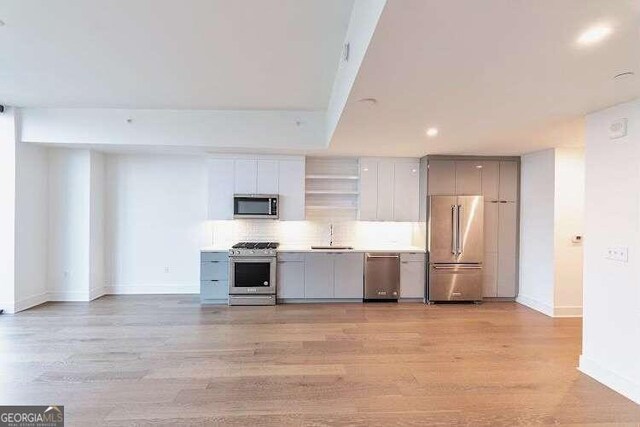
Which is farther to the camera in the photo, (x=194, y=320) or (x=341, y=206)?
(x=341, y=206)

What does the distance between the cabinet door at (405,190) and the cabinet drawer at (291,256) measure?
174cm

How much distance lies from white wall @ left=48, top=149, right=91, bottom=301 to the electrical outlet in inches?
263

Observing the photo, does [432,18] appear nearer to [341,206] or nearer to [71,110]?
[341,206]

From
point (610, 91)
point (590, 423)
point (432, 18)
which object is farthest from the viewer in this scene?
point (610, 91)

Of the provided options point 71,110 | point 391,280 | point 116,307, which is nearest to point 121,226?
point 116,307

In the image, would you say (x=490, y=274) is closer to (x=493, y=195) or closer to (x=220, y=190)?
(x=493, y=195)

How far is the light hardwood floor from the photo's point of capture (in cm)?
255

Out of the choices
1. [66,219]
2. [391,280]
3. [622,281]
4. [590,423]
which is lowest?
[590,423]

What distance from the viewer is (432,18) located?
5.35 feet

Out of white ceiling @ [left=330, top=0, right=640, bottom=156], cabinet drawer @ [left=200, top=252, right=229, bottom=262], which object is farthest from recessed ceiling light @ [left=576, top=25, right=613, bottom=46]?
cabinet drawer @ [left=200, top=252, right=229, bottom=262]

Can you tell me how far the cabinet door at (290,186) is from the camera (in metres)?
5.64

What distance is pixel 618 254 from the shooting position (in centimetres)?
293

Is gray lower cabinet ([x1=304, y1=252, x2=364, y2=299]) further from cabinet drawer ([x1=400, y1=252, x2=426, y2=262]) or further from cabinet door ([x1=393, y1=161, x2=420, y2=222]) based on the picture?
cabinet door ([x1=393, y1=161, x2=420, y2=222])

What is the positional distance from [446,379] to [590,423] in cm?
101
